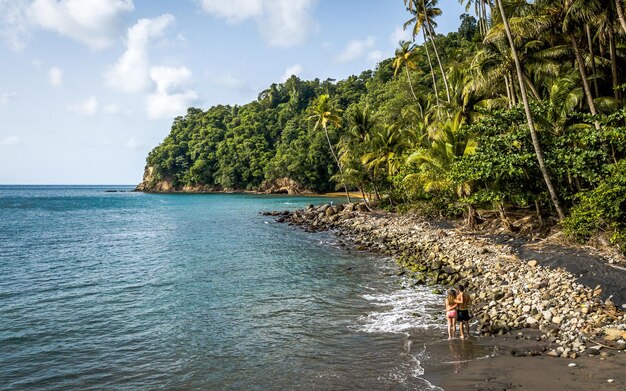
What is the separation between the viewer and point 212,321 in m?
13.8

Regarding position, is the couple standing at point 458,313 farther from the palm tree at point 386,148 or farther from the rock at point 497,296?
the palm tree at point 386,148

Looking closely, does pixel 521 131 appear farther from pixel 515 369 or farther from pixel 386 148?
pixel 386 148

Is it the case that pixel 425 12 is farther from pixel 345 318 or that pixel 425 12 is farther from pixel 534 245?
pixel 345 318

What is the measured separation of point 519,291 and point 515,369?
5167 millimetres

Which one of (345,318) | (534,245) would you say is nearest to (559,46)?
(534,245)

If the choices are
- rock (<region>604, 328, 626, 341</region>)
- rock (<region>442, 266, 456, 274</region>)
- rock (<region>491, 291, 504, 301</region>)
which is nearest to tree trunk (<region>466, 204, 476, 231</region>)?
rock (<region>442, 266, 456, 274</region>)

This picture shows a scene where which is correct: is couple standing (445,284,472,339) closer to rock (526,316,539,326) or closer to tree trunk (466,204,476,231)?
rock (526,316,539,326)

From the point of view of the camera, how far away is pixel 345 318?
13.5 metres

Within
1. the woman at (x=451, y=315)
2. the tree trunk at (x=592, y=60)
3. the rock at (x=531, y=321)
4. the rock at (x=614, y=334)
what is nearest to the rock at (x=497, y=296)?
the rock at (x=531, y=321)

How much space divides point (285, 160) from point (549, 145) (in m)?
81.2

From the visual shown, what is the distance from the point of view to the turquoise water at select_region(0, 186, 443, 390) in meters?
9.78

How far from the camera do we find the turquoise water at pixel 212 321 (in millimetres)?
9781

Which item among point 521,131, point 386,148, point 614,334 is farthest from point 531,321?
point 386,148

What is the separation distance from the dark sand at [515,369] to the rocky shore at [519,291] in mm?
285
